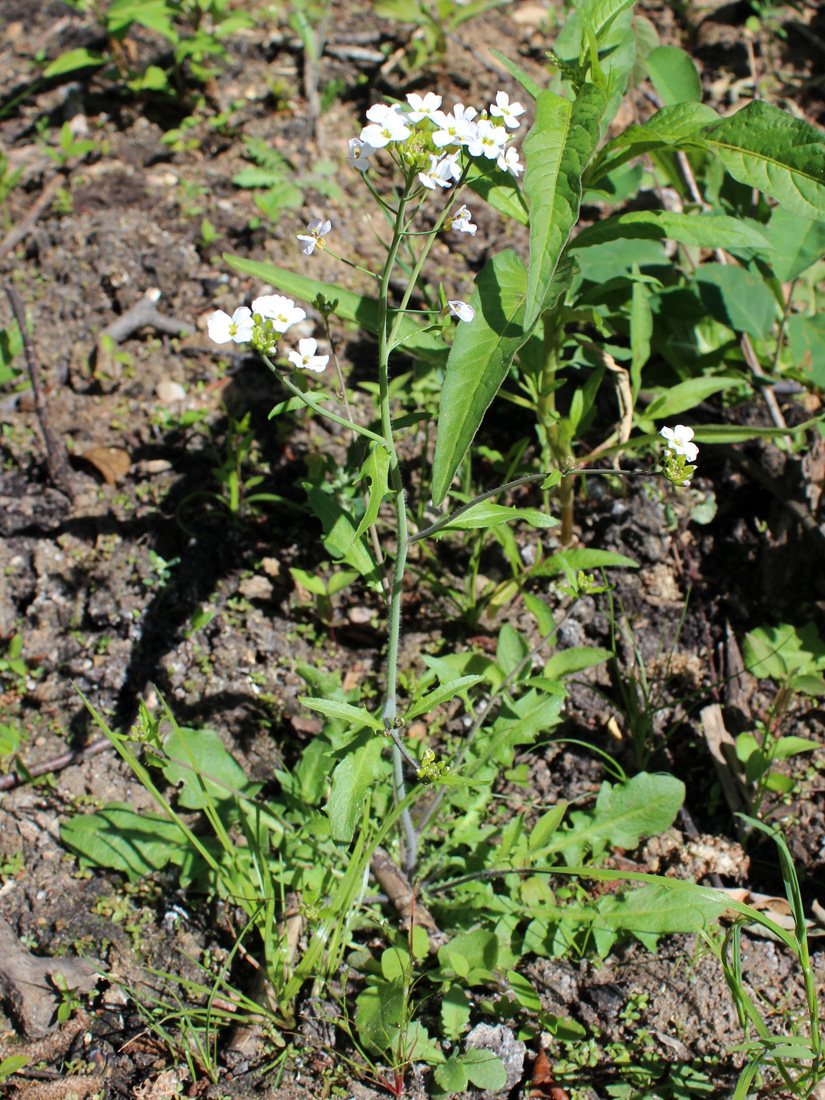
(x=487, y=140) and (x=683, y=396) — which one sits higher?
(x=487, y=140)

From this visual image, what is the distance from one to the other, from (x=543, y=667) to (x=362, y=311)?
1374 mm

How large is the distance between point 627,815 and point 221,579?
1680mm

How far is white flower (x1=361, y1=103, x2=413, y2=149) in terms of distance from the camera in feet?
5.11

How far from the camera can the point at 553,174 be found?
5.89 feet

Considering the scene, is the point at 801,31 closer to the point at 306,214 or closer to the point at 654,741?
the point at 306,214

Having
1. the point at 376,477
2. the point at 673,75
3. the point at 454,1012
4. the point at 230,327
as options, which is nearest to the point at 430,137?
the point at 230,327

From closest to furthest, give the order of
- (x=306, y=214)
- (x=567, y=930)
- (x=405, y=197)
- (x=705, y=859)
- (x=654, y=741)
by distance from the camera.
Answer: (x=405, y=197) → (x=567, y=930) → (x=705, y=859) → (x=654, y=741) → (x=306, y=214)

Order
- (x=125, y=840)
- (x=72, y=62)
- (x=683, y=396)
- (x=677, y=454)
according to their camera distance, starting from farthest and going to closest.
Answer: (x=72, y=62)
(x=683, y=396)
(x=125, y=840)
(x=677, y=454)

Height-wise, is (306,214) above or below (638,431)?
above

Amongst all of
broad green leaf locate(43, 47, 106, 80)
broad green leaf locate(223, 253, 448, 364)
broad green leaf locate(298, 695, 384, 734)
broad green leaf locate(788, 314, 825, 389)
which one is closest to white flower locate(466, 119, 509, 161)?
broad green leaf locate(223, 253, 448, 364)

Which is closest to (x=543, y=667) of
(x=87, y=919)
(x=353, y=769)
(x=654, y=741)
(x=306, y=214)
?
(x=654, y=741)

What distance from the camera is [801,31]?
14.8 ft

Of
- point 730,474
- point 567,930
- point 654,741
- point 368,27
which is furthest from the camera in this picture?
point 368,27

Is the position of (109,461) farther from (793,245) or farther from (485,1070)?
(793,245)
